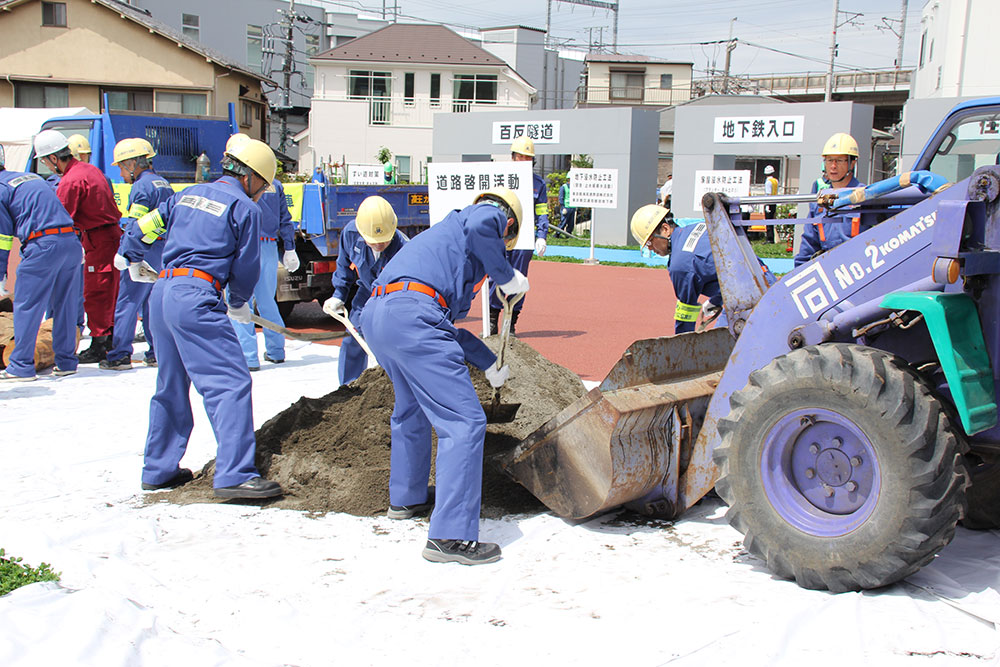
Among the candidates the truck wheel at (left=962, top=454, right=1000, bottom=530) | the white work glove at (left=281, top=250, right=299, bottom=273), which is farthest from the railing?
the truck wheel at (left=962, top=454, right=1000, bottom=530)

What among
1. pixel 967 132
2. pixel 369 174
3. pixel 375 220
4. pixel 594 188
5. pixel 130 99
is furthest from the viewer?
pixel 130 99

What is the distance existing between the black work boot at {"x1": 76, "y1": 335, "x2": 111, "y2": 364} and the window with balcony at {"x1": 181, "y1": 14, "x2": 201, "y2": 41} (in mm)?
39414

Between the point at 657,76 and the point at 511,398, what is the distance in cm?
4417

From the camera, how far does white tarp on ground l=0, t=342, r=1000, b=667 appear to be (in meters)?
2.94

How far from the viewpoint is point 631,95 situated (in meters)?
47.0

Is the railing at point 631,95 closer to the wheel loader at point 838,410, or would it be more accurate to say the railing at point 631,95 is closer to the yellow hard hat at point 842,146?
the yellow hard hat at point 842,146

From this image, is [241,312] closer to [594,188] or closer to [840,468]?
[840,468]

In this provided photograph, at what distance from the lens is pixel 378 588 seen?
3566 mm

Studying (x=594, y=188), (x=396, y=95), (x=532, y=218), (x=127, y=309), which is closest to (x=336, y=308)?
(x=532, y=218)

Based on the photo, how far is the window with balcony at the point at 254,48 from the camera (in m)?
45.6

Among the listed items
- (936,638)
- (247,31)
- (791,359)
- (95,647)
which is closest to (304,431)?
(95,647)

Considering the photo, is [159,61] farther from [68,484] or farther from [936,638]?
[936,638]

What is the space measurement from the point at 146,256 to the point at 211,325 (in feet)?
12.2

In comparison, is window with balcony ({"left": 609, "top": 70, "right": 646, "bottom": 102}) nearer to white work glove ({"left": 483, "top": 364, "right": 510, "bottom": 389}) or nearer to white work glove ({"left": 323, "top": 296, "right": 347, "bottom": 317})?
white work glove ({"left": 323, "top": 296, "right": 347, "bottom": 317})
